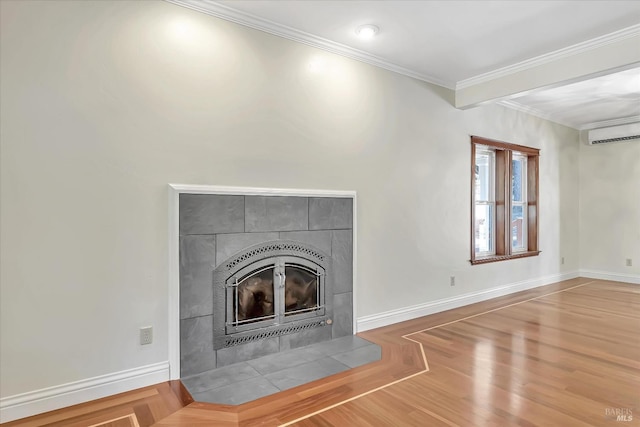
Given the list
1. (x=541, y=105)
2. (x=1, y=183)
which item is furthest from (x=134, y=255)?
(x=541, y=105)

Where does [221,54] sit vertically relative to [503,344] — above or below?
above

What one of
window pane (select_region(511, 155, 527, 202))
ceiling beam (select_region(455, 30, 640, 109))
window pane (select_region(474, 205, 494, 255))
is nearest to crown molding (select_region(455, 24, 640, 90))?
ceiling beam (select_region(455, 30, 640, 109))

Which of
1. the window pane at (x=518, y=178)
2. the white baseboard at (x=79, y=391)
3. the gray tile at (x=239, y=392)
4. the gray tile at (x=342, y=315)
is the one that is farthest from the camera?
the window pane at (x=518, y=178)

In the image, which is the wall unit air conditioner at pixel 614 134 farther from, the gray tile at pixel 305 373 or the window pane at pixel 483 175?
the gray tile at pixel 305 373

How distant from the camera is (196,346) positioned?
2.75 metres

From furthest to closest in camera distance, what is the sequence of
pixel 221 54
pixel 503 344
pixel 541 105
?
pixel 541 105 → pixel 503 344 → pixel 221 54

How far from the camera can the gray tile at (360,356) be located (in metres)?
2.96

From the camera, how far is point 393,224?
4.03 metres

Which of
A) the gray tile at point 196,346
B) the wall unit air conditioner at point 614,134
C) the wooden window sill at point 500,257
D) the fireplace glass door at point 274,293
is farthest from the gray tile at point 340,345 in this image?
the wall unit air conditioner at point 614,134

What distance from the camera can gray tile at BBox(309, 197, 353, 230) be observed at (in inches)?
133

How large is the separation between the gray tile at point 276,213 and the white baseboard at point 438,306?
1227 mm

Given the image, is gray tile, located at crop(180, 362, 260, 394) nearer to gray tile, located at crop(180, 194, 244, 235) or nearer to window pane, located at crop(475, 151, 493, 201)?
gray tile, located at crop(180, 194, 244, 235)

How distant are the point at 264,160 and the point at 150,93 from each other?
963 millimetres

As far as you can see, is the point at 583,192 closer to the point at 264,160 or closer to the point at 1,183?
the point at 264,160
